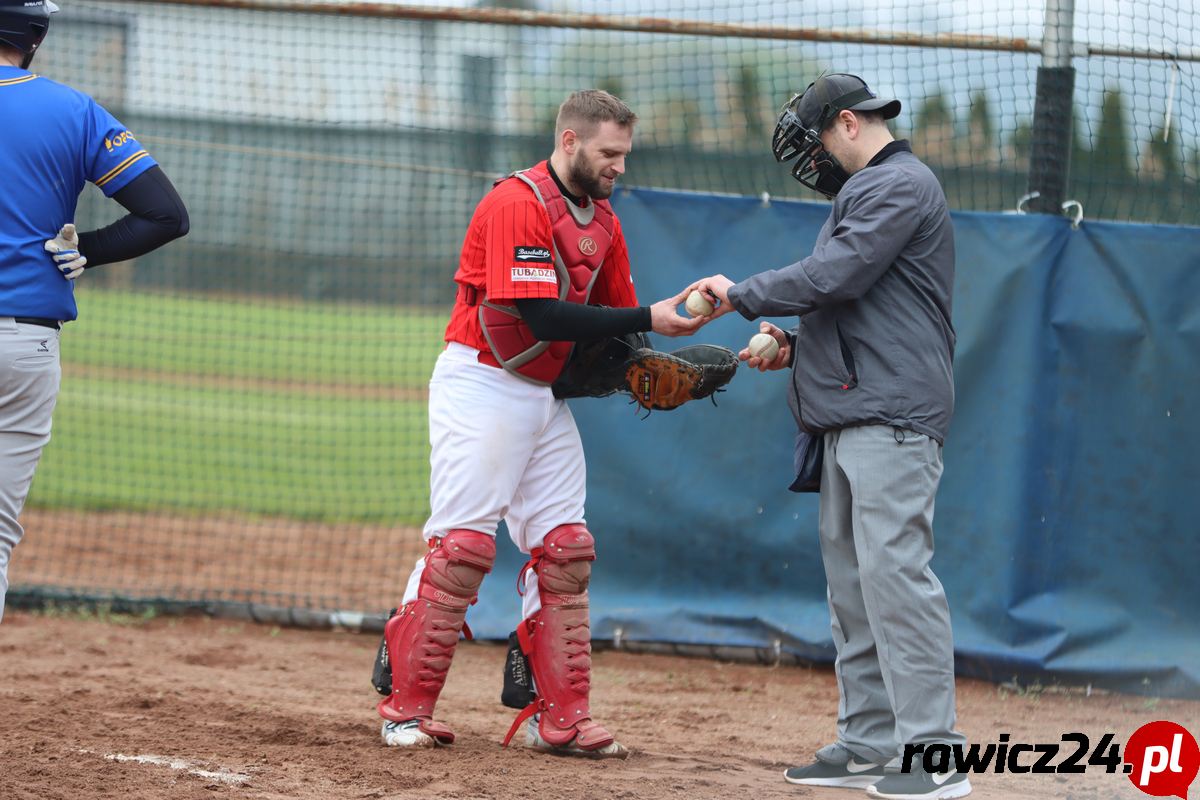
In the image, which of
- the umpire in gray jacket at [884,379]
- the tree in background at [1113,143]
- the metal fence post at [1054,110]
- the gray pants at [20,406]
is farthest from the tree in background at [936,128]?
the gray pants at [20,406]

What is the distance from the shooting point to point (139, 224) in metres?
3.85

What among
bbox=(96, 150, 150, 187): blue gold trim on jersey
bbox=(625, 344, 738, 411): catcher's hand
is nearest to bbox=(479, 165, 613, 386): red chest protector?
bbox=(625, 344, 738, 411): catcher's hand

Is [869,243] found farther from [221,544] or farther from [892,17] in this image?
[221,544]

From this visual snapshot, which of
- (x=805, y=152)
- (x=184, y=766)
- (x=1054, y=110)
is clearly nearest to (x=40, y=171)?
(x=184, y=766)

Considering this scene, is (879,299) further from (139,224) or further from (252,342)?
(252,342)

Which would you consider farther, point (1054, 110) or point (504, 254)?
point (1054, 110)

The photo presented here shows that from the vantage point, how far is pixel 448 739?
431 centimetres

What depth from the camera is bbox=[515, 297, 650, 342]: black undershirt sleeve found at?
4074 mm

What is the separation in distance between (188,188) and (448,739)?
19.3m

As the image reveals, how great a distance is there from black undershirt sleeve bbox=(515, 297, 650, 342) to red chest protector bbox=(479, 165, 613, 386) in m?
0.10

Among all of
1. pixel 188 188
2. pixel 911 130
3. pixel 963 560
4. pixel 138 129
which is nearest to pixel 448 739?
pixel 963 560

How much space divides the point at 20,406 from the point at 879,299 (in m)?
2.53

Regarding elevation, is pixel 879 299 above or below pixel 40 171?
below

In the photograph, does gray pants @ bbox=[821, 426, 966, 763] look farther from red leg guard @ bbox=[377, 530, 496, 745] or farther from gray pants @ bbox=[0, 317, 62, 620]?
gray pants @ bbox=[0, 317, 62, 620]
